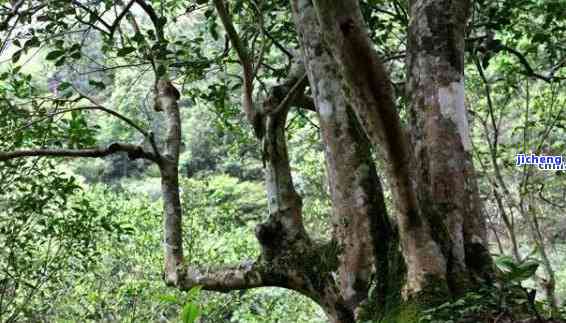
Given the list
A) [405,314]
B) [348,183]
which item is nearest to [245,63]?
[348,183]

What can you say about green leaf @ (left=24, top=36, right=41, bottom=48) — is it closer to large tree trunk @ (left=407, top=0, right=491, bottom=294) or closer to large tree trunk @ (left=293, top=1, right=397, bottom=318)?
large tree trunk @ (left=293, top=1, right=397, bottom=318)

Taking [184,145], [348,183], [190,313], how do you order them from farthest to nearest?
1. [184,145]
2. [348,183]
3. [190,313]

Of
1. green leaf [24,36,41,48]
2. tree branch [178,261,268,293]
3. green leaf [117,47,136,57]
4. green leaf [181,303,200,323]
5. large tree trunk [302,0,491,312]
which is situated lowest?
green leaf [181,303,200,323]

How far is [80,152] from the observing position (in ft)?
8.23

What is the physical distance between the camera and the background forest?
294 centimetres

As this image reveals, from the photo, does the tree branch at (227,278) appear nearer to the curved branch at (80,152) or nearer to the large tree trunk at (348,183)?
the large tree trunk at (348,183)

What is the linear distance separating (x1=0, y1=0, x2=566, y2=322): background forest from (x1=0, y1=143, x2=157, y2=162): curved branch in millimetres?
271

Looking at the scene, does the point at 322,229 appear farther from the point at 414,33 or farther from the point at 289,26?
the point at 414,33

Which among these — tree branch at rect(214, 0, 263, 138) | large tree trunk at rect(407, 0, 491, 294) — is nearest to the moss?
large tree trunk at rect(407, 0, 491, 294)

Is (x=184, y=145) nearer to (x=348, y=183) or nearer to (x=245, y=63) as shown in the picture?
(x=245, y=63)

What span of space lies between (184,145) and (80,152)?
2.68 meters

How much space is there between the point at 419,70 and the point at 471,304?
0.95 m

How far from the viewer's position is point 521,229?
27.0ft

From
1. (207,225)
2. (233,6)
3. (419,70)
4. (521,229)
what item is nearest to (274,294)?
(207,225)
